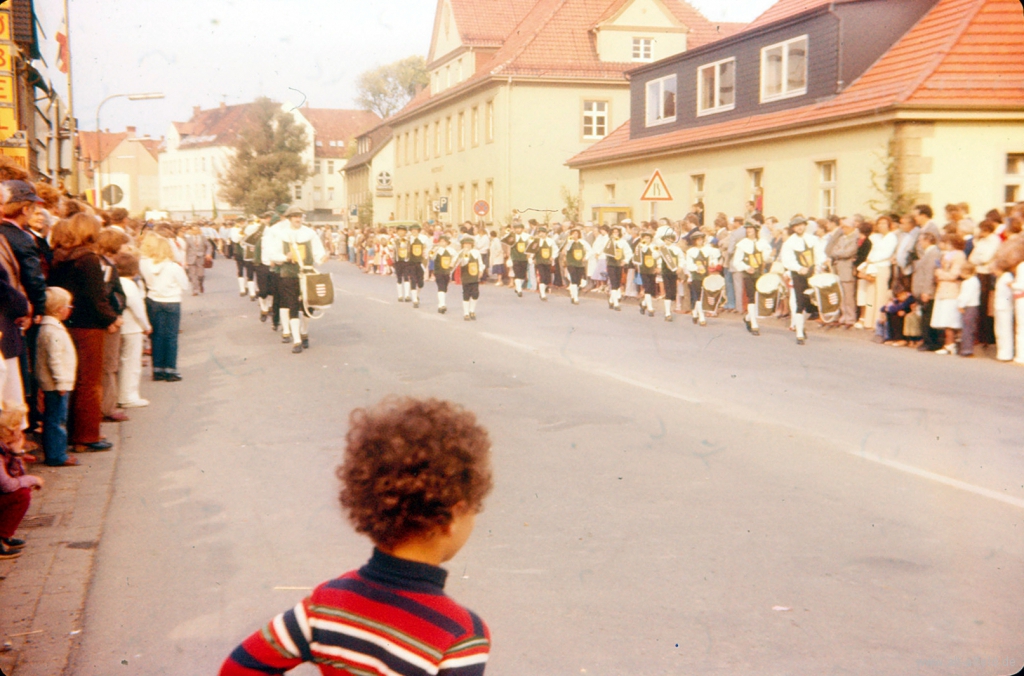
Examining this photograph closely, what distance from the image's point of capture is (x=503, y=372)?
13.0m

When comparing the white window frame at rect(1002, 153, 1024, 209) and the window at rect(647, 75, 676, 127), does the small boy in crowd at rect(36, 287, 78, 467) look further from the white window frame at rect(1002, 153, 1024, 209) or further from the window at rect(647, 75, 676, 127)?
the window at rect(647, 75, 676, 127)

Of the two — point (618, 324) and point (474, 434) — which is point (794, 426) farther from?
point (618, 324)

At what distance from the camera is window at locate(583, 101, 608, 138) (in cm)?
5119

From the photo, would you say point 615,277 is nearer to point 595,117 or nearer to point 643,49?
point 595,117

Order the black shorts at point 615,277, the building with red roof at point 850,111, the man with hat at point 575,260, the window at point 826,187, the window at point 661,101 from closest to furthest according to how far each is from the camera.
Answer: the building with red roof at point 850,111 < the black shorts at point 615,277 < the window at point 826,187 < the man with hat at point 575,260 < the window at point 661,101

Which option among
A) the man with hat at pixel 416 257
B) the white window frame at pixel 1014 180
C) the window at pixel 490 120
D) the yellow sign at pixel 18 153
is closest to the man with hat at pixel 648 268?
the man with hat at pixel 416 257

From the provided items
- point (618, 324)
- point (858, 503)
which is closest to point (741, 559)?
point (858, 503)

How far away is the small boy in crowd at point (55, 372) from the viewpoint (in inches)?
314

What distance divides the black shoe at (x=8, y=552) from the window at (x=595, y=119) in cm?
4678

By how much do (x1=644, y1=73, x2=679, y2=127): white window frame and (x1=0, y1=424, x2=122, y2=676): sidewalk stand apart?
2874 centimetres

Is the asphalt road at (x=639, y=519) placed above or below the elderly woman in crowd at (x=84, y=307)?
below

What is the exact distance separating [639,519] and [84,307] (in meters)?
4.74

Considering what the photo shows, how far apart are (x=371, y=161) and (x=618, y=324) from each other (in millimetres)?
66720

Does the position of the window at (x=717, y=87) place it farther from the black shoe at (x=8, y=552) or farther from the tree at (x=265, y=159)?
the tree at (x=265, y=159)
